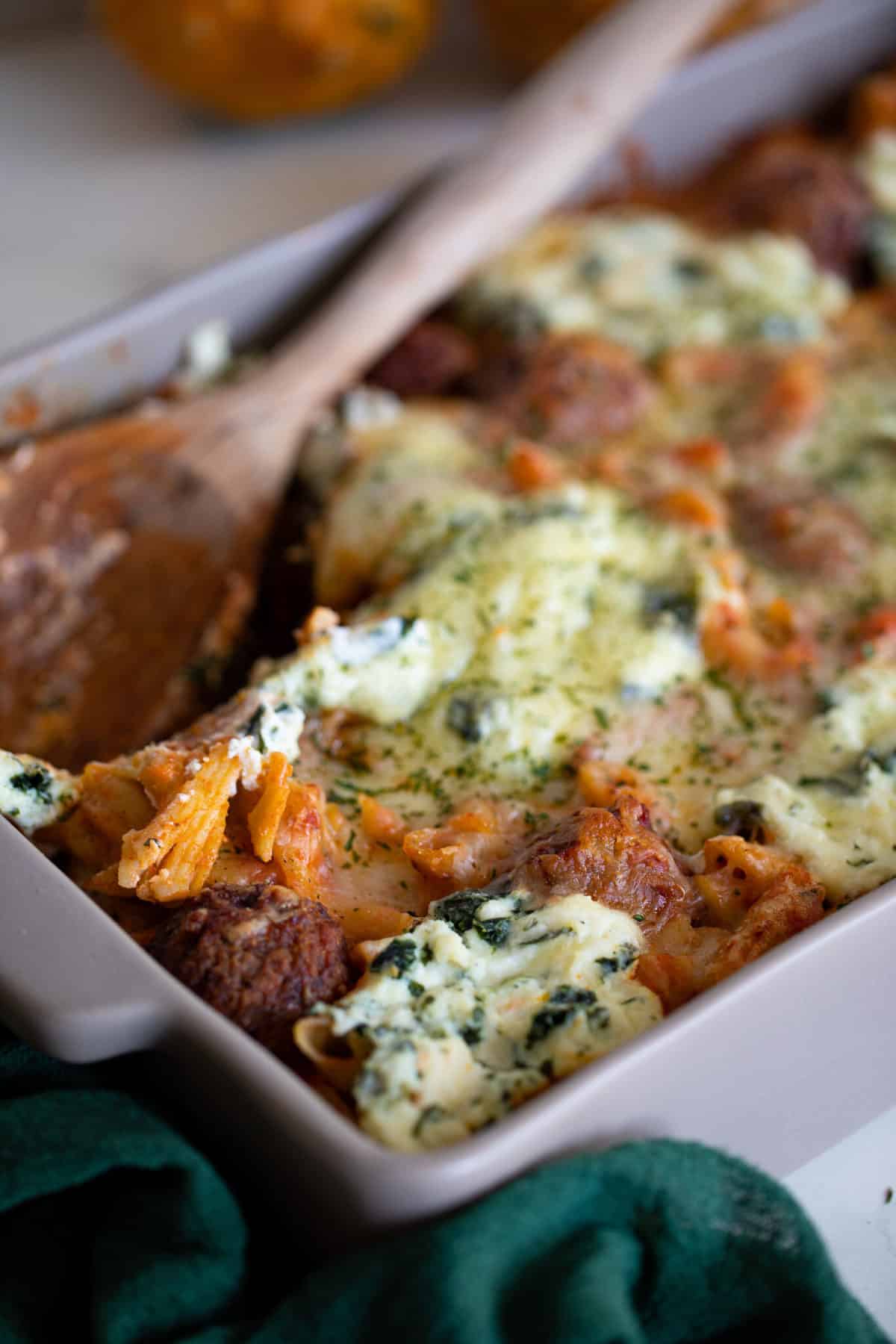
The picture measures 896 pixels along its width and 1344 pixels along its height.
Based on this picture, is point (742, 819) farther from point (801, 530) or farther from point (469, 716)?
point (801, 530)

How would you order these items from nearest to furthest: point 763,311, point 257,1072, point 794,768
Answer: point 257,1072
point 794,768
point 763,311

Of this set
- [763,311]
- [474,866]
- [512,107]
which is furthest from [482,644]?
[512,107]

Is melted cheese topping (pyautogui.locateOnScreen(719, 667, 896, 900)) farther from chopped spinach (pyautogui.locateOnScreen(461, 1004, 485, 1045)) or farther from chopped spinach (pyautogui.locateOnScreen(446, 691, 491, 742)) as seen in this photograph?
chopped spinach (pyautogui.locateOnScreen(461, 1004, 485, 1045))

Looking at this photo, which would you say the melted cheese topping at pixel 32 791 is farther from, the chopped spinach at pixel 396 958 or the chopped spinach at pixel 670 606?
the chopped spinach at pixel 670 606

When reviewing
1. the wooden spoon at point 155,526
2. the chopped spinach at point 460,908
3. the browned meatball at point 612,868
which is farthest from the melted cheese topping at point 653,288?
the chopped spinach at point 460,908

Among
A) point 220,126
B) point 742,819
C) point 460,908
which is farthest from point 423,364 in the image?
point 220,126

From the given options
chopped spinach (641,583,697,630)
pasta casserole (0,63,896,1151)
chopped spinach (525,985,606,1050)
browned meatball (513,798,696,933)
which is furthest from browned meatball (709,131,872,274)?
chopped spinach (525,985,606,1050)

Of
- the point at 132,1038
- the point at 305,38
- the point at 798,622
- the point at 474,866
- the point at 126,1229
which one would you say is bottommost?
the point at 798,622

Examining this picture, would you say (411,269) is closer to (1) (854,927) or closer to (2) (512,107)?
(2) (512,107)
